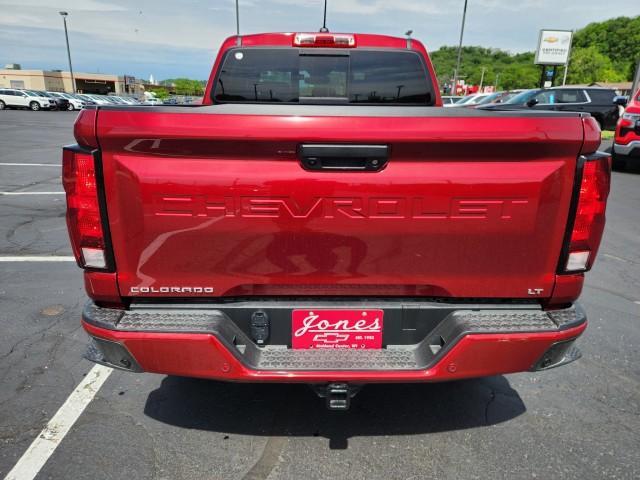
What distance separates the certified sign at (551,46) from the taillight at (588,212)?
48030 mm

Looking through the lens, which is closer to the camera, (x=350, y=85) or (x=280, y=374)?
(x=280, y=374)

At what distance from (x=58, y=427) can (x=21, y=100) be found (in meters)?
46.1

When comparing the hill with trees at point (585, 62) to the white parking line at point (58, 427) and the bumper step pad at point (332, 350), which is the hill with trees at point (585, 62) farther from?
the white parking line at point (58, 427)

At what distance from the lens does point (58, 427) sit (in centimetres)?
247

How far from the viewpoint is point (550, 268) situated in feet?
6.50

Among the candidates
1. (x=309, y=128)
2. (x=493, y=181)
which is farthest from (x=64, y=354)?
(x=493, y=181)

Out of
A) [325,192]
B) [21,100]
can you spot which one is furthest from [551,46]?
[325,192]

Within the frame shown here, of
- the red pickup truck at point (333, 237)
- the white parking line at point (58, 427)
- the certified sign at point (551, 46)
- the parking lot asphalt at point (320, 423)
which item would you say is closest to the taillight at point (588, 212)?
the red pickup truck at point (333, 237)

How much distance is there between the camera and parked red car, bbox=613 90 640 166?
9530 millimetres

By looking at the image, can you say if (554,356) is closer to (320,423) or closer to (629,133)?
(320,423)

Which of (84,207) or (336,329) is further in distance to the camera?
(336,329)

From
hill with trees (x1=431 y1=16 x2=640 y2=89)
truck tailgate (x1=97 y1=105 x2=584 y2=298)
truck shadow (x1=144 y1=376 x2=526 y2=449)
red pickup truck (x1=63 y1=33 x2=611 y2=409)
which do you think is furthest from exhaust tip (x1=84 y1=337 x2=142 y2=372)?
hill with trees (x1=431 y1=16 x2=640 y2=89)

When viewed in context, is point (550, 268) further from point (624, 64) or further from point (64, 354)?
point (624, 64)

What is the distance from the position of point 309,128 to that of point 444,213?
0.64m
